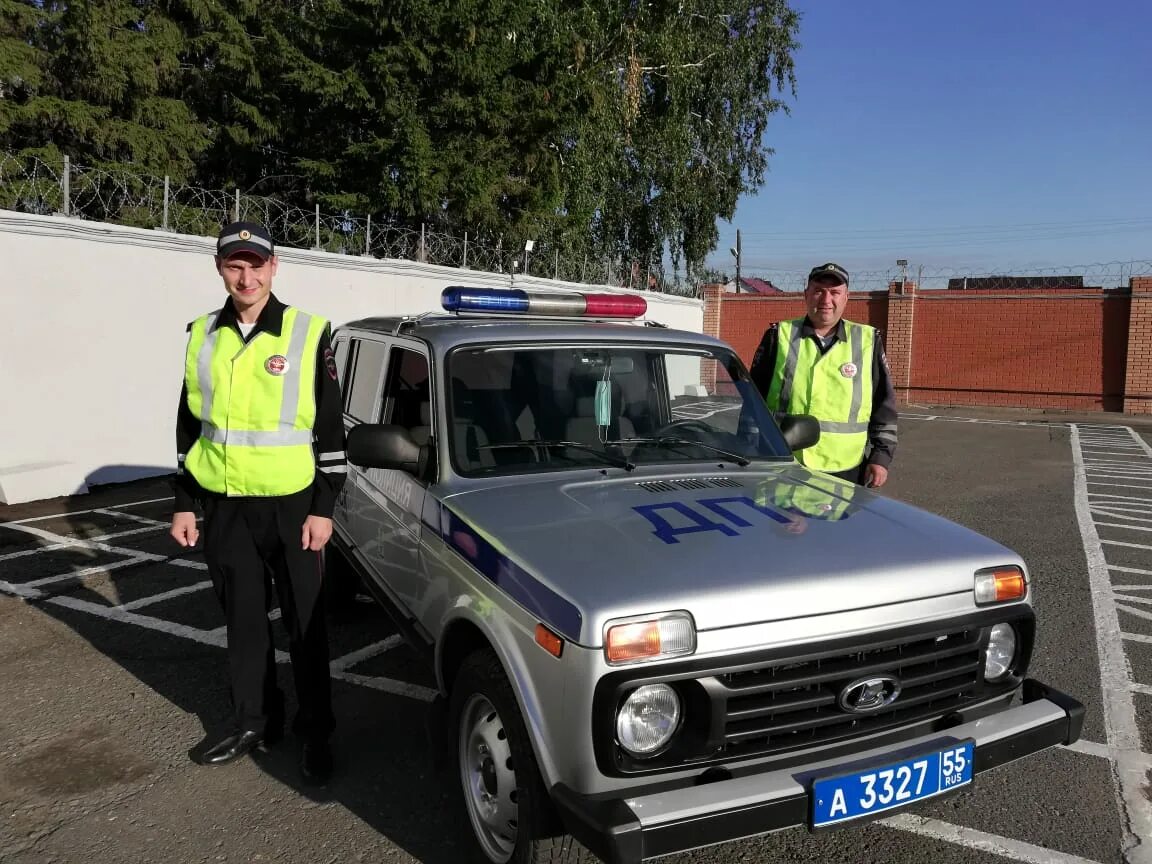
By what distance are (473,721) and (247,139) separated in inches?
650

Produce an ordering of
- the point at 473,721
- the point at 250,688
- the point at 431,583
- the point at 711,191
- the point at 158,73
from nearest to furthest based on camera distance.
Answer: the point at 473,721
the point at 431,583
the point at 250,688
the point at 158,73
the point at 711,191

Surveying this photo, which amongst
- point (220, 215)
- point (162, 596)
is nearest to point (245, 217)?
point (220, 215)

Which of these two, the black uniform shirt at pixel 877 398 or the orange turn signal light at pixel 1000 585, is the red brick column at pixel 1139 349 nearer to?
the black uniform shirt at pixel 877 398

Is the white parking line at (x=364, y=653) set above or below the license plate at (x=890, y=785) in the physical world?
below

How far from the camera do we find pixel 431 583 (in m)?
3.15

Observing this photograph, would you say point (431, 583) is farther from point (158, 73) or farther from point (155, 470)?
point (158, 73)

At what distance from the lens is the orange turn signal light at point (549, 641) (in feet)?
7.23

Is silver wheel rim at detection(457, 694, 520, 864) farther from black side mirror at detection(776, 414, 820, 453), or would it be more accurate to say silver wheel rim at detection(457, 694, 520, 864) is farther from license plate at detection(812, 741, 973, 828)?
black side mirror at detection(776, 414, 820, 453)

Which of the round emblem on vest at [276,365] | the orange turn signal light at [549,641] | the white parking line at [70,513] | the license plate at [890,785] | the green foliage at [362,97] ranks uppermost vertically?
the green foliage at [362,97]

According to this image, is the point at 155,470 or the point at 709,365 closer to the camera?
the point at 709,365

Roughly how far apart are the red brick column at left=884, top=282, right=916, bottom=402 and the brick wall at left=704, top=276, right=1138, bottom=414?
3 cm

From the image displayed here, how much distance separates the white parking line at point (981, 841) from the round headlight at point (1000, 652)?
2.01 feet

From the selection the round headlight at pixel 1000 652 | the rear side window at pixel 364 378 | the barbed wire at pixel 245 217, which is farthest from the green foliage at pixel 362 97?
the round headlight at pixel 1000 652

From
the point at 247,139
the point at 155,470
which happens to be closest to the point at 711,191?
the point at 247,139
